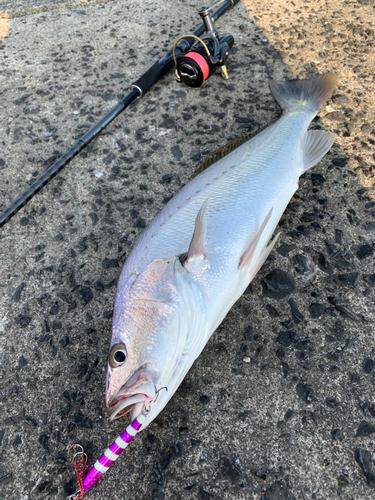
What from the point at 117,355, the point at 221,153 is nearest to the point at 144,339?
the point at 117,355

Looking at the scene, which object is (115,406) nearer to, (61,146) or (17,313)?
(17,313)

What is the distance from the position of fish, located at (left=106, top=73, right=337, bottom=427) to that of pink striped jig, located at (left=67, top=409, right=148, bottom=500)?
52mm

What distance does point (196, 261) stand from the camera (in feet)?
6.19

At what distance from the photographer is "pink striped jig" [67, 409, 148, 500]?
1520 mm

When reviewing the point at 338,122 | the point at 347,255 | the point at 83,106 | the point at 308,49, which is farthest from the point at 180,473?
the point at 308,49

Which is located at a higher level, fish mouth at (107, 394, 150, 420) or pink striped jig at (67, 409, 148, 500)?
fish mouth at (107, 394, 150, 420)

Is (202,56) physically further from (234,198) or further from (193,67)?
(234,198)

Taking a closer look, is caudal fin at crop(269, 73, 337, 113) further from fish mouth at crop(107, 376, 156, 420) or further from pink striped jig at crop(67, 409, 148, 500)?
pink striped jig at crop(67, 409, 148, 500)

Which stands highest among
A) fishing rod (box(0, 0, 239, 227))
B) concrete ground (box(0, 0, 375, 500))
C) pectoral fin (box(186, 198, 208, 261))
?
fishing rod (box(0, 0, 239, 227))

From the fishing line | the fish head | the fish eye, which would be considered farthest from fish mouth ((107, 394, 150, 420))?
the fishing line

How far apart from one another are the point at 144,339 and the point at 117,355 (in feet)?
0.50

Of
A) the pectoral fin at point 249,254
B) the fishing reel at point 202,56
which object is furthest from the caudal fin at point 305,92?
the pectoral fin at point 249,254

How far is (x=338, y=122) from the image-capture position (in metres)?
3.01

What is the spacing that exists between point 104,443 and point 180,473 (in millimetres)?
410
